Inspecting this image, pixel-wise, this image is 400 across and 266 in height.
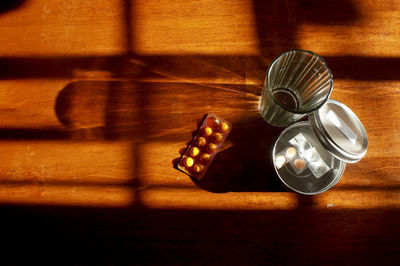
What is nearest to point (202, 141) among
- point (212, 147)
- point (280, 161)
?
point (212, 147)

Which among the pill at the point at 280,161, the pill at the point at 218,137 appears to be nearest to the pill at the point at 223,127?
the pill at the point at 218,137

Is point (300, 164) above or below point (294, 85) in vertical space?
below

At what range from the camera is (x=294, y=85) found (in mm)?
575

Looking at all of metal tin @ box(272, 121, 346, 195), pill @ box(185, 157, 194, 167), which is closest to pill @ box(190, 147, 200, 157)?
pill @ box(185, 157, 194, 167)

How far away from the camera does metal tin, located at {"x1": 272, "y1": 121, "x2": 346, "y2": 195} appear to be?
56 cm

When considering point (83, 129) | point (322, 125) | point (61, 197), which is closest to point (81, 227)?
point (61, 197)

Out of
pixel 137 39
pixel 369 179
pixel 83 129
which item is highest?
pixel 137 39

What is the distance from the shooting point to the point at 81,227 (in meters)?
0.56

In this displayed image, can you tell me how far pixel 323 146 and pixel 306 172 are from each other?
10cm

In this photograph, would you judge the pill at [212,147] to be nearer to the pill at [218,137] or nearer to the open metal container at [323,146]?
the pill at [218,137]

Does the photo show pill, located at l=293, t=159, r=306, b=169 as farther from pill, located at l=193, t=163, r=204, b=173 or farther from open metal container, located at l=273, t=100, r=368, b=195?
pill, located at l=193, t=163, r=204, b=173

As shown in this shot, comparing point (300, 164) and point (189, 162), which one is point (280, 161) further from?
point (189, 162)

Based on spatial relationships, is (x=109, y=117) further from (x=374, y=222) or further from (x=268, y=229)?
(x=374, y=222)

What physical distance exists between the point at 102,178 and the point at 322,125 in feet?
1.47
